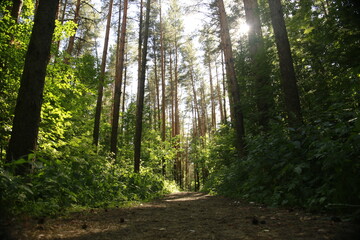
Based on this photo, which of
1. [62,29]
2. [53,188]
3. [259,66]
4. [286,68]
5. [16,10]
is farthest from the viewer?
[259,66]

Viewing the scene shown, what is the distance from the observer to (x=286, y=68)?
6285mm

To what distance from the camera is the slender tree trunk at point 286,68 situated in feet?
19.6

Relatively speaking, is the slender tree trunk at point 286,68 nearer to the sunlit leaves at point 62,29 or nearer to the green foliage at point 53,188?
the green foliage at point 53,188

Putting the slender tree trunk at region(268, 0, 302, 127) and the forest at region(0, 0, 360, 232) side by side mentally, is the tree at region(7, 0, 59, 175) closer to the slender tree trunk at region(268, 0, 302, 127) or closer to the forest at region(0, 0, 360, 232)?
the forest at region(0, 0, 360, 232)

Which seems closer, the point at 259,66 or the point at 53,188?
the point at 53,188

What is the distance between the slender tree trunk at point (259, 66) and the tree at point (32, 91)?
7283 mm

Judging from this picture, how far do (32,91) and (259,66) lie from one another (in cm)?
781

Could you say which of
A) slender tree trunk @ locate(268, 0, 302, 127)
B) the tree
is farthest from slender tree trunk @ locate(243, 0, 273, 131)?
the tree

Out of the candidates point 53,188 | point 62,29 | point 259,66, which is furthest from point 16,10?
point 259,66

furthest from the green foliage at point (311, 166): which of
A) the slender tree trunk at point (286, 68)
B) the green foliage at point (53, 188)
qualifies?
the green foliage at point (53, 188)

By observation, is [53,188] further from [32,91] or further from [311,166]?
[311,166]

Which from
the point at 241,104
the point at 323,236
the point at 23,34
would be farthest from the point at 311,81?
the point at 23,34

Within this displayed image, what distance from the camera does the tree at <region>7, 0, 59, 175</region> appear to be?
3785 millimetres

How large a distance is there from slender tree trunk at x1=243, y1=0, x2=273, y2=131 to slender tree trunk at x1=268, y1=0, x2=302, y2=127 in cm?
220
